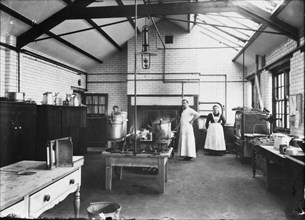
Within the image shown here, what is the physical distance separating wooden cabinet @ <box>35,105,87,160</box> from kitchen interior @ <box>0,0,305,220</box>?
1.1 inches

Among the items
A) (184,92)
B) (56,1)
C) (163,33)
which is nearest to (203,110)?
(184,92)

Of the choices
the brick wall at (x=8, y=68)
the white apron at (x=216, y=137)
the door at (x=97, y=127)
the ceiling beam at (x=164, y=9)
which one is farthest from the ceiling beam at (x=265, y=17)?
the door at (x=97, y=127)

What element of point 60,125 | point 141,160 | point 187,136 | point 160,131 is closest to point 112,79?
point 60,125

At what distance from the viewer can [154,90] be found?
32.7ft

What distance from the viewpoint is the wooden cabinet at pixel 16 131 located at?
4.96 m

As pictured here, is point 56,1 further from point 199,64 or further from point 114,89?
point 199,64

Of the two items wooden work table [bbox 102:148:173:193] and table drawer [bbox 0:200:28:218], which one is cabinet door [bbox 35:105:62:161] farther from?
table drawer [bbox 0:200:28:218]

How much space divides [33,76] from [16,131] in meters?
2.13

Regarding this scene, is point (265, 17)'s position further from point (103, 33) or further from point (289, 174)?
point (103, 33)

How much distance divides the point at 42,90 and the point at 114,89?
11.6 feet

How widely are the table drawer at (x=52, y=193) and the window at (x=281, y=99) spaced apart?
191 inches

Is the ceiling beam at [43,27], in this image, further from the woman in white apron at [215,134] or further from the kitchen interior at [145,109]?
the woman in white apron at [215,134]

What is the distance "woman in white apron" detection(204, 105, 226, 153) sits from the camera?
332 inches

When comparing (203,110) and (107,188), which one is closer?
(107,188)
